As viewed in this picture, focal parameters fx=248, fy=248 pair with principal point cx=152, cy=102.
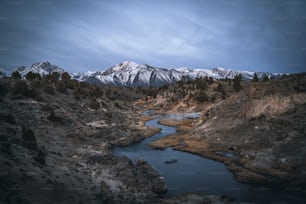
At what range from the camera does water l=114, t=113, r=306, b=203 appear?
70.1 ft

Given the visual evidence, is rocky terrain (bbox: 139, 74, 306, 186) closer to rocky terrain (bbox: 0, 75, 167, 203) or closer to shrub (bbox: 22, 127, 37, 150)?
rocky terrain (bbox: 0, 75, 167, 203)

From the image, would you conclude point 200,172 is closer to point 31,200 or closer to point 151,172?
point 151,172

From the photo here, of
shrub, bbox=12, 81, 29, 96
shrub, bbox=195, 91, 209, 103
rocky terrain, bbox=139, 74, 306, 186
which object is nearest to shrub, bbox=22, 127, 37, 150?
shrub, bbox=12, 81, 29, 96

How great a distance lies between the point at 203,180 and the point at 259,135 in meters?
15.1

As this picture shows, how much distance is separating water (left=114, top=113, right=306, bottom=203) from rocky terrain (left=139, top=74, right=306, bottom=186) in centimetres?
146

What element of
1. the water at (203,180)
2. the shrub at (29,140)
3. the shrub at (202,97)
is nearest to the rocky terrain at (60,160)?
the shrub at (29,140)

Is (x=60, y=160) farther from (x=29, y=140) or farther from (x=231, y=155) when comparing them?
(x=231, y=155)

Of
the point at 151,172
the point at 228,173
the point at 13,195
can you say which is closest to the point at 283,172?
the point at 228,173

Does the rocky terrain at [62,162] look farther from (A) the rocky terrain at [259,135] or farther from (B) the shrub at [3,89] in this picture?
(A) the rocky terrain at [259,135]

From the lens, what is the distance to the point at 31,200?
49.5 feet

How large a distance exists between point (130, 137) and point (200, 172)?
1605 cm

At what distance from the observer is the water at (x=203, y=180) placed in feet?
70.1

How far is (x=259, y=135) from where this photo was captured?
35594mm

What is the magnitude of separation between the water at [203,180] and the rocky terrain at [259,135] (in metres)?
1.46
